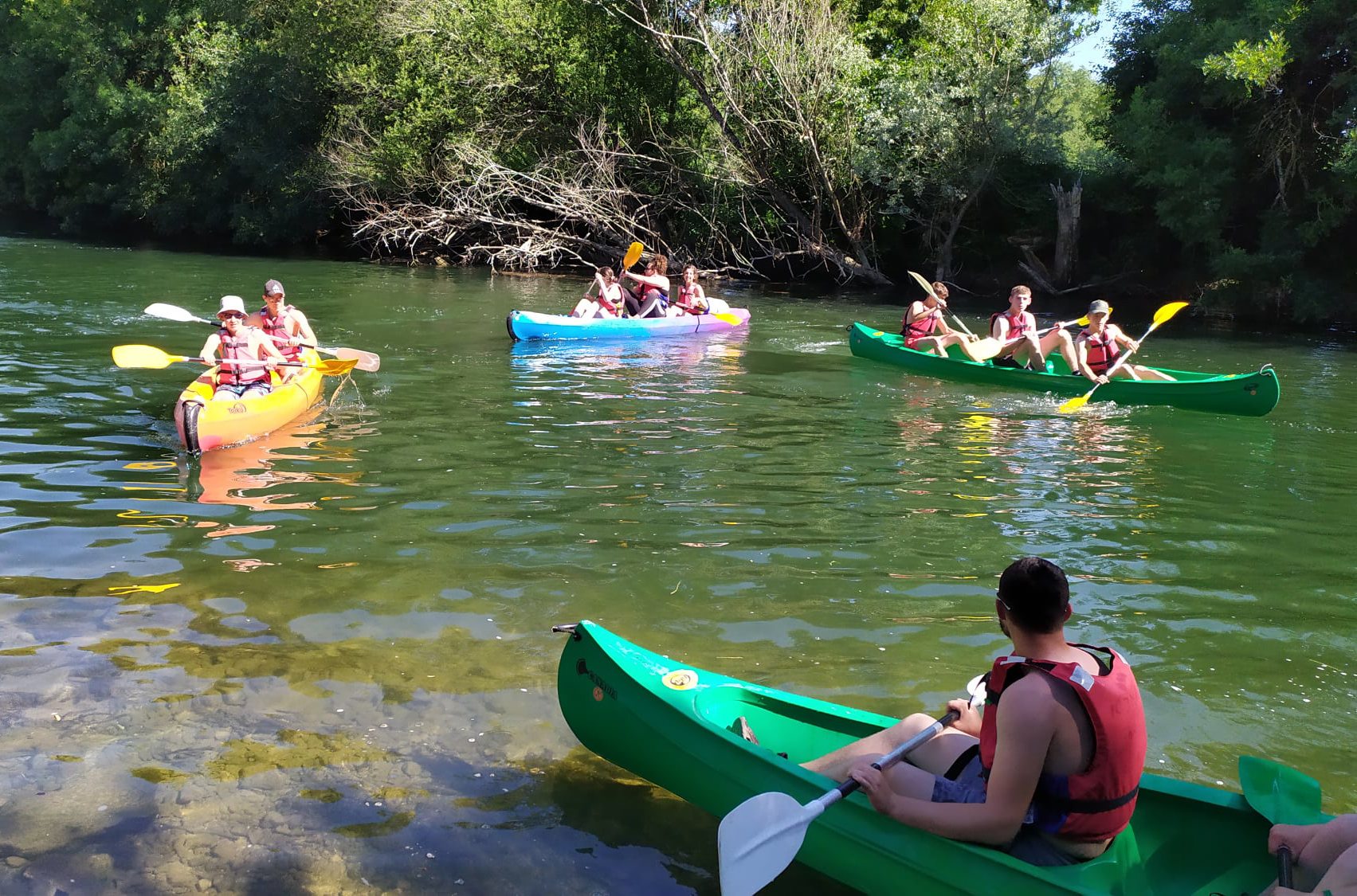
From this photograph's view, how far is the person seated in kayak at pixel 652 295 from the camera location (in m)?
16.5

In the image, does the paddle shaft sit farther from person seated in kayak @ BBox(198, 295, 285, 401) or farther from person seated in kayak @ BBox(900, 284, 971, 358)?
person seated in kayak @ BBox(900, 284, 971, 358)

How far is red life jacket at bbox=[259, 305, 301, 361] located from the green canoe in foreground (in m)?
6.98

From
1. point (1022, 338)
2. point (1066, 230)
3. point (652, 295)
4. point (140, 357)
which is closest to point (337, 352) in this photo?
point (140, 357)

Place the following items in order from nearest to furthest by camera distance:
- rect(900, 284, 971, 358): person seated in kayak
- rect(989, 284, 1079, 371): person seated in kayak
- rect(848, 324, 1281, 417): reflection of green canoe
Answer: rect(848, 324, 1281, 417): reflection of green canoe, rect(989, 284, 1079, 371): person seated in kayak, rect(900, 284, 971, 358): person seated in kayak

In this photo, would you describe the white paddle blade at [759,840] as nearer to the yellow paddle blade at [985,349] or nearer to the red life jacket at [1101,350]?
the red life jacket at [1101,350]

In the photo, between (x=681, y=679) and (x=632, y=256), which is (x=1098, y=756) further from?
(x=632, y=256)

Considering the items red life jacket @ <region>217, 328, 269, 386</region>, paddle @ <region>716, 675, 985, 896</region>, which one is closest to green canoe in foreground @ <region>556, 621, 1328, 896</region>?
paddle @ <region>716, 675, 985, 896</region>

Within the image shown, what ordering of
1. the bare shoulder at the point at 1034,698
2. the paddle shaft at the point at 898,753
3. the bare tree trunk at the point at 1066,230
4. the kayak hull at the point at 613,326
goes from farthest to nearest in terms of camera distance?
the bare tree trunk at the point at 1066,230
the kayak hull at the point at 613,326
the paddle shaft at the point at 898,753
the bare shoulder at the point at 1034,698

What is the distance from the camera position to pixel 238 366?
29.5 feet

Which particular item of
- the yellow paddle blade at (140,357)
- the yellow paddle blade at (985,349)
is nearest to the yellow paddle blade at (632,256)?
the yellow paddle blade at (985,349)

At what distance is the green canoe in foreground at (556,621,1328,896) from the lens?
2.96 m

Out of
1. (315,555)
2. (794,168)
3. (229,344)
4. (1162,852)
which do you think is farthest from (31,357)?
(794,168)

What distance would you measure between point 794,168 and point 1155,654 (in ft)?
69.7

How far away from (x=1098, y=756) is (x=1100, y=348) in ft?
31.4
